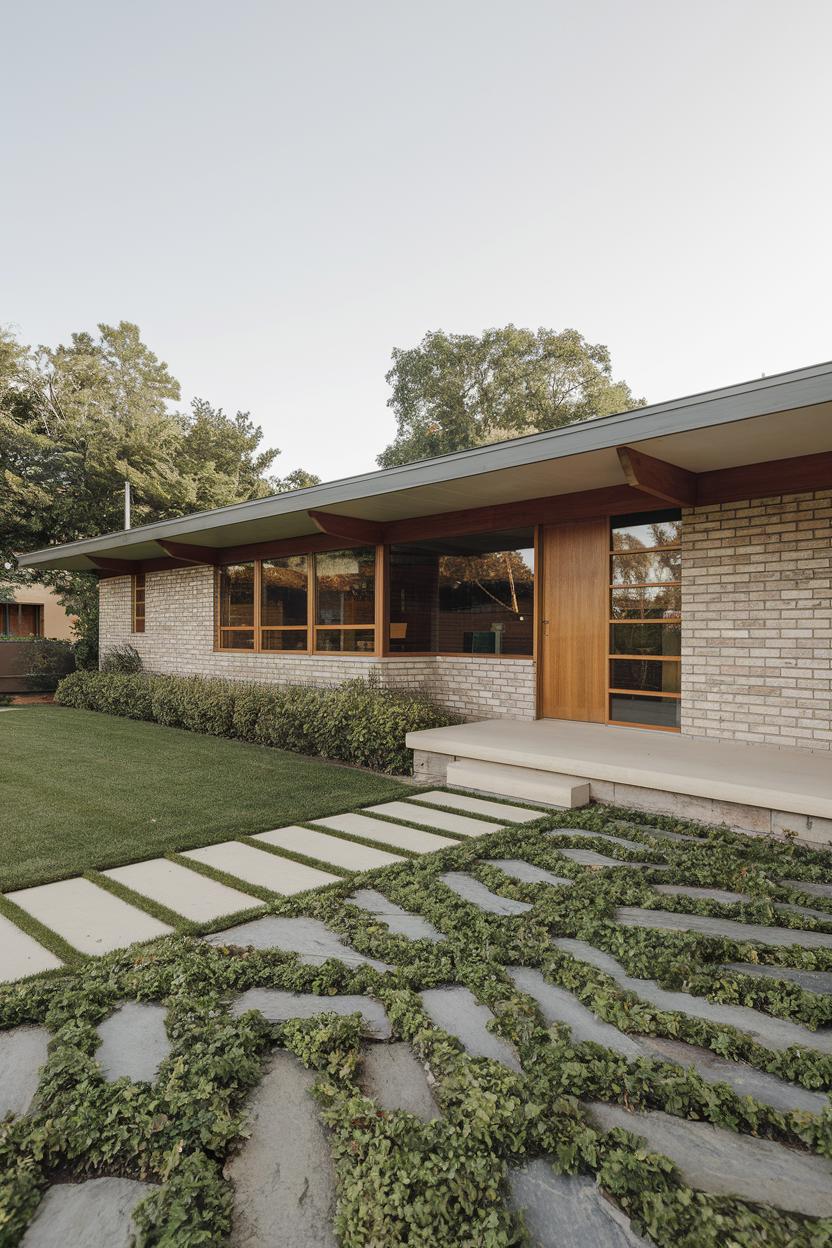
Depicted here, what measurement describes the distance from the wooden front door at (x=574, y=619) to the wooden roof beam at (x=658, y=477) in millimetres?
917

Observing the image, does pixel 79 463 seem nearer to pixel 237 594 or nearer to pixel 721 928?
pixel 237 594

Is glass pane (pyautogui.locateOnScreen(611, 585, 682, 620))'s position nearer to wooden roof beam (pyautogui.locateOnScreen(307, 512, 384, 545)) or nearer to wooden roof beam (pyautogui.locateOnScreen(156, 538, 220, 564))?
wooden roof beam (pyautogui.locateOnScreen(307, 512, 384, 545))

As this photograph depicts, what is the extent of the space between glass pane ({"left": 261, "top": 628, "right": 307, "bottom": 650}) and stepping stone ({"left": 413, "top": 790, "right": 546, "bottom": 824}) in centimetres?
422

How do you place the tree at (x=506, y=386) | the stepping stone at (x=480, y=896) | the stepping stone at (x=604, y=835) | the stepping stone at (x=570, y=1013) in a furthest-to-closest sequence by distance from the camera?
the tree at (x=506, y=386) → the stepping stone at (x=604, y=835) → the stepping stone at (x=480, y=896) → the stepping stone at (x=570, y=1013)

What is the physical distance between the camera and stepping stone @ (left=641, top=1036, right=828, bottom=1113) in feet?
5.45

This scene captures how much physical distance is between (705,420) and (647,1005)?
3130mm

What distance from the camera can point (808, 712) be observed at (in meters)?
4.91

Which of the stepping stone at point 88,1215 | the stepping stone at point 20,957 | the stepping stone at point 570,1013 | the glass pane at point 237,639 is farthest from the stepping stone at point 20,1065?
the glass pane at point 237,639

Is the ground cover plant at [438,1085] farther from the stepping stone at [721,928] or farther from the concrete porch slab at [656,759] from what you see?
the concrete porch slab at [656,759]

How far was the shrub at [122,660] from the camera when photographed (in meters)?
12.2

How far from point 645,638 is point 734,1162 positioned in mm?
4743

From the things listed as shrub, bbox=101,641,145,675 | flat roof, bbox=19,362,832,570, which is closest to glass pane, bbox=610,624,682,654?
flat roof, bbox=19,362,832,570

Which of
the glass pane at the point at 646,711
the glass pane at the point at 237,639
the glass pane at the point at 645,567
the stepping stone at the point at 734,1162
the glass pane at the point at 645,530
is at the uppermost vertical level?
the glass pane at the point at 645,530

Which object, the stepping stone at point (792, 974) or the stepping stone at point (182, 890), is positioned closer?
the stepping stone at point (792, 974)
